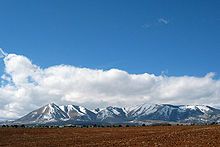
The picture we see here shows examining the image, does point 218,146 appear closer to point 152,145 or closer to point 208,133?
point 152,145

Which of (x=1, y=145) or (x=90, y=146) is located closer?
(x=90, y=146)

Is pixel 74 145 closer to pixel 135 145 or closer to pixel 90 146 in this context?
pixel 90 146

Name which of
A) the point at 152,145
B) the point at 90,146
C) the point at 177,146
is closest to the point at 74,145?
the point at 90,146

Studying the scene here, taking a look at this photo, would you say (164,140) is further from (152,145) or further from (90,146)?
(90,146)

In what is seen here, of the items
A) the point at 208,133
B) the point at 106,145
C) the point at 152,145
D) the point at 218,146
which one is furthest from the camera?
the point at 208,133

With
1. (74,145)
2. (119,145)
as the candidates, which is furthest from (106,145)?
(74,145)

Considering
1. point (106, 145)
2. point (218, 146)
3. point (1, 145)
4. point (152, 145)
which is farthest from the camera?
point (1, 145)

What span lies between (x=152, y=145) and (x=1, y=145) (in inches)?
1107

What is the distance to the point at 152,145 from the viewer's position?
53.9m

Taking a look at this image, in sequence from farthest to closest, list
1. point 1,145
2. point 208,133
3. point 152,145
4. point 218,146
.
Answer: point 1,145
point 208,133
point 152,145
point 218,146

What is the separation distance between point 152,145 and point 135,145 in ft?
8.58

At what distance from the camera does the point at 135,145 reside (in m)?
55.3

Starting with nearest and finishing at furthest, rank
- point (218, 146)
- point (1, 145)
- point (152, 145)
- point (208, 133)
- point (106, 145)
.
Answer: point (218, 146) → point (152, 145) → point (106, 145) → point (208, 133) → point (1, 145)

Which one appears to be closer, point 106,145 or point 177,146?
point 177,146
